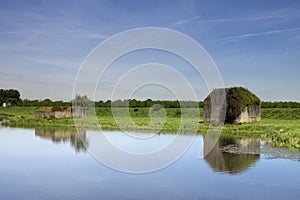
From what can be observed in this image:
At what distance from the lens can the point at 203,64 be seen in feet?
62.5

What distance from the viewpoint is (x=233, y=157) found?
16656mm

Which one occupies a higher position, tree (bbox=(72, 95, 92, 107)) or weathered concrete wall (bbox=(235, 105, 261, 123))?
tree (bbox=(72, 95, 92, 107))

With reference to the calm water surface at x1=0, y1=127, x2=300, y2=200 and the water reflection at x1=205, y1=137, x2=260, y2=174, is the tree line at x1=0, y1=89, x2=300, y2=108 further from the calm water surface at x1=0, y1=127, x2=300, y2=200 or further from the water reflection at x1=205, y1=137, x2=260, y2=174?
the calm water surface at x1=0, y1=127, x2=300, y2=200

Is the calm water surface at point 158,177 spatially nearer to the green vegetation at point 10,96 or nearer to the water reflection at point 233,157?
the water reflection at point 233,157

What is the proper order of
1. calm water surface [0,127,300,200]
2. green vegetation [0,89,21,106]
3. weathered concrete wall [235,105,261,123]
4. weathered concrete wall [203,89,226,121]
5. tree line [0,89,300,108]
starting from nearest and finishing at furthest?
1. calm water surface [0,127,300,200]
2. weathered concrete wall [203,89,226,121]
3. weathered concrete wall [235,105,261,123]
4. tree line [0,89,300,108]
5. green vegetation [0,89,21,106]

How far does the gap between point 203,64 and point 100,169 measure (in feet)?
25.5

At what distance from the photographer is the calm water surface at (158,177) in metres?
10.6

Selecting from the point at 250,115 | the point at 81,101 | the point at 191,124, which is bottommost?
the point at 191,124

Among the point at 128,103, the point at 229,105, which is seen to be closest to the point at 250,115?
the point at 229,105

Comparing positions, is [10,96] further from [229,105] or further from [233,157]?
[233,157]

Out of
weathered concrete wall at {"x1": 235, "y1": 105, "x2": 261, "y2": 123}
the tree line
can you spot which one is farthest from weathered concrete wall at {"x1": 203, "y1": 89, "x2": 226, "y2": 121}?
the tree line

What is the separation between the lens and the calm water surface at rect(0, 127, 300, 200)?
1057cm

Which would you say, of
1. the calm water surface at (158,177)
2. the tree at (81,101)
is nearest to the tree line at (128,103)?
the tree at (81,101)

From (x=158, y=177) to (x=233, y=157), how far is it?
4853 mm
